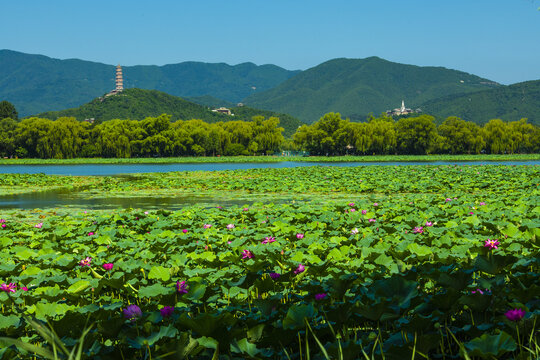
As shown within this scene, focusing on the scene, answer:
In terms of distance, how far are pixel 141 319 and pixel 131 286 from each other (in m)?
1.20

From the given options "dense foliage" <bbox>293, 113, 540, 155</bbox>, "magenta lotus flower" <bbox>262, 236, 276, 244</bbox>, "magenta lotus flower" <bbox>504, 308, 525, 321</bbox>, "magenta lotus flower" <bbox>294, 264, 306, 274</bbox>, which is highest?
"dense foliage" <bbox>293, 113, 540, 155</bbox>

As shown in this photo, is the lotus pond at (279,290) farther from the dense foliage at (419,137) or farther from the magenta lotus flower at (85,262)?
the dense foliage at (419,137)

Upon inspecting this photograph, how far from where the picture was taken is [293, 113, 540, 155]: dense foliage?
7275cm

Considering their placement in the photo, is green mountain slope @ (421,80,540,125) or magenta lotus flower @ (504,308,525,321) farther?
green mountain slope @ (421,80,540,125)

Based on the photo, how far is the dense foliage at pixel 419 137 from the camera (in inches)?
2864

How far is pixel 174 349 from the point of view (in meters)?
2.12

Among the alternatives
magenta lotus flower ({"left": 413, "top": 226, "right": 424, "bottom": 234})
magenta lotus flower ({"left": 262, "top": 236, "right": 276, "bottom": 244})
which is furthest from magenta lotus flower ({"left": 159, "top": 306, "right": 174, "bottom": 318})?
magenta lotus flower ({"left": 413, "top": 226, "right": 424, "bottom": 234})

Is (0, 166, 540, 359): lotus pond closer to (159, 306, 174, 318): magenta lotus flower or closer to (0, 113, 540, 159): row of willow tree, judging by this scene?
(159, 306, 174, 318): magenta lotus flower

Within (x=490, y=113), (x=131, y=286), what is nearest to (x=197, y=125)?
(x=131, y=286)

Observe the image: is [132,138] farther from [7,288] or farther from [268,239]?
[7,288]

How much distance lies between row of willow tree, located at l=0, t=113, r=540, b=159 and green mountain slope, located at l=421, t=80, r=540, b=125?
279 ft

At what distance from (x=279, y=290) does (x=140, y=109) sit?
13237 centimetres

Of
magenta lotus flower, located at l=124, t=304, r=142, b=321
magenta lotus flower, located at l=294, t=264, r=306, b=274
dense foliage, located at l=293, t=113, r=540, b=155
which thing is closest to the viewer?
magenta lotus flower, located at l=124, t=304, r=142, b=321

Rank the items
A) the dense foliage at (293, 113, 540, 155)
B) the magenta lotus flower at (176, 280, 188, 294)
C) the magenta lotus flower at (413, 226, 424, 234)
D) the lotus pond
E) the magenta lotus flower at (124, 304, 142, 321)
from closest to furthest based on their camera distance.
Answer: the lotus pond, the magenta lotus flower at (124, 304, 142, 321), the magenta lotus flower at (176, 280, 188, 294), the magenta lotus flower at (413, 226, 424, 234), the dense foliage at (293, 113, 540, 155)
